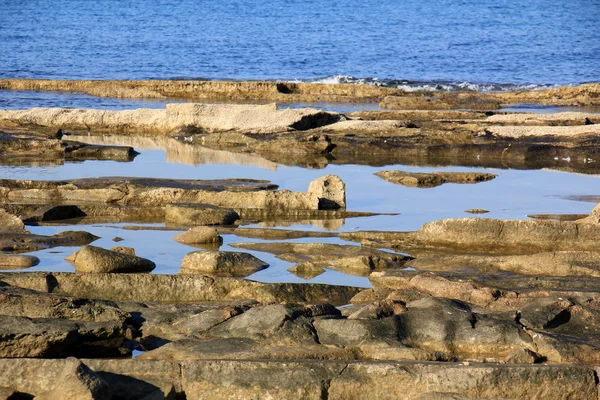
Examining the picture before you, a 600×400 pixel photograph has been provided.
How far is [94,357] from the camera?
606cm

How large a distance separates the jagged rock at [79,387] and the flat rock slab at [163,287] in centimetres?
254

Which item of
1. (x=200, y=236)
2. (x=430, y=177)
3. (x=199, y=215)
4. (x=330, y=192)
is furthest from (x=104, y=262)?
(x=430, y=177)

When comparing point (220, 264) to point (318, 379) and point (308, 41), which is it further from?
point (308, 41)

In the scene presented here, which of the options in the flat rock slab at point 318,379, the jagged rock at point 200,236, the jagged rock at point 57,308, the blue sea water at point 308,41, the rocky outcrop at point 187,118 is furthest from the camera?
the blue sea water at point 308,41

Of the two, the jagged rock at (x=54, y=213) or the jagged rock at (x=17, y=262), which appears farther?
the jagged rock at (x=54, y=213)

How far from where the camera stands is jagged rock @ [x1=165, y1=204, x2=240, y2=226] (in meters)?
10.9

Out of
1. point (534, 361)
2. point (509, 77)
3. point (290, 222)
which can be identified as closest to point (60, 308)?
point (534, 361)

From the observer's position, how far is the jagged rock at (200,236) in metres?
9.88

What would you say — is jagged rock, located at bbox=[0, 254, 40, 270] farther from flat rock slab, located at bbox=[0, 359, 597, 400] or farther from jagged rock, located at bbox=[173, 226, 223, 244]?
flat rock slab, located at bbox=[0, 359, 597, 400]

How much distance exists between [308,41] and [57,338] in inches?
2047

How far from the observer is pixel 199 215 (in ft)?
36.0

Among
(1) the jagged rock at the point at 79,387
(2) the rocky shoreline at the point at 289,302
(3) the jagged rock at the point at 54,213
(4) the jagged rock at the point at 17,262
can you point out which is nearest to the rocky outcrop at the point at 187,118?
(2) the rocky shoreline at the point at 289,302

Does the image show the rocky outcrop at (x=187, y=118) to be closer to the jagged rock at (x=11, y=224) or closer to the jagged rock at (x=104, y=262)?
the jagged rock at (x=11, y=224)

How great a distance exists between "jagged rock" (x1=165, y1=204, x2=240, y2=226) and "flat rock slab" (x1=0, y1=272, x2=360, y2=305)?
308 cm
